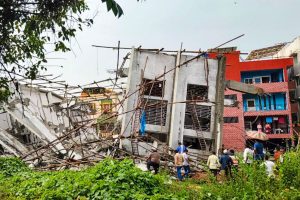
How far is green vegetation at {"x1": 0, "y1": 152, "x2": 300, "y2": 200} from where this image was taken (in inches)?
334

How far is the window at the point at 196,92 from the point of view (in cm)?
2509

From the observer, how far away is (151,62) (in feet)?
81.1

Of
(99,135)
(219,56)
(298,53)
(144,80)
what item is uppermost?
(298,53)

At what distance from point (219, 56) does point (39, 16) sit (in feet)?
67.9

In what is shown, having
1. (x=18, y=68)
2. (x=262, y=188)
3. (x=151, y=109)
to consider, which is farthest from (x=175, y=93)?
(x=18, y=68)

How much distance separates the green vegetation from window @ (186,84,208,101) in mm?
12091

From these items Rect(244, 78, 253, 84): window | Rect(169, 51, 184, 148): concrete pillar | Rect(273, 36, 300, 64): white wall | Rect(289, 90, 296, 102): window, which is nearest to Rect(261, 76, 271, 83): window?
Rect(244, 78, 253, 84): window

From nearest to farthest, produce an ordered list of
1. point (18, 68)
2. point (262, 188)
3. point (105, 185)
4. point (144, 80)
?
point (18, 68), point (262, 188), point (105, 185), point (144, 80)

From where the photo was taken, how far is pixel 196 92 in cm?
2533

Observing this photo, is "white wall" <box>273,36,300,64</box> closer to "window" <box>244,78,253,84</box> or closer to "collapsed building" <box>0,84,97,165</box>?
"window" <box>244,78,253,84</box>

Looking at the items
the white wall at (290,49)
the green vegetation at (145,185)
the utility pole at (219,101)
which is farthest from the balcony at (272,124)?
the green vegetation at (145,185)

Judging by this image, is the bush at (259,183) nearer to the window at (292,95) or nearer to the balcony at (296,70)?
the balcony at (296,70)

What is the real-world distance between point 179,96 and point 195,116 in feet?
4.65

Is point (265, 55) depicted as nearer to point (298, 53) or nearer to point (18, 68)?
point (298, 53)
